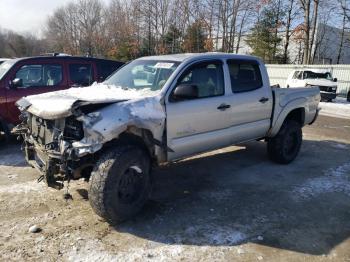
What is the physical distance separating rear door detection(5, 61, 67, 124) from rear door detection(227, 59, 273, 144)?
4093 millimetres

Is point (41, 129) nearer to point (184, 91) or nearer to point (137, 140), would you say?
point (137, 140)

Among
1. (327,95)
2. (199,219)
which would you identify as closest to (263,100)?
(199,219)

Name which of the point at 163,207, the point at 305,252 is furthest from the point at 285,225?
the point at 163,207

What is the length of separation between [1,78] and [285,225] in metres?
5.94

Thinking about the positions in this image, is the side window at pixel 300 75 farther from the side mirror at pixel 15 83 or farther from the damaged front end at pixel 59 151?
the damaged front end at pixel 59 151

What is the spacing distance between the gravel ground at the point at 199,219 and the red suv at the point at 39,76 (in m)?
1.19

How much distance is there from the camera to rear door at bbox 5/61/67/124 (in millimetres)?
7199

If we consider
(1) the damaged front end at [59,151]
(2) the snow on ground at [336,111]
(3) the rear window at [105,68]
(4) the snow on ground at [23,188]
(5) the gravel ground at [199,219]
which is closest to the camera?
(5) the gravel ground at [199,219]

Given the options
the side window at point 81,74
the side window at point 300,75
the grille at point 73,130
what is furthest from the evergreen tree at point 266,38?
the grille at point 73,130

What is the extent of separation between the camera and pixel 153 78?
4922 mm

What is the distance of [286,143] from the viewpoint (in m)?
6.68

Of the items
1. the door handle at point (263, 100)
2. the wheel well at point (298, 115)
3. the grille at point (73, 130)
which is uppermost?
the door handle at point (263, 100)

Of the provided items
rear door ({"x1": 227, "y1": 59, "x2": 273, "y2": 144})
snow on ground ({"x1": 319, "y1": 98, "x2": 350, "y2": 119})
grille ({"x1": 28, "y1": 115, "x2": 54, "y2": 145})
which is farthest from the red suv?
snow on ground ({"x1": 319, "y1": 98, "x2": 350, "y2": 119})

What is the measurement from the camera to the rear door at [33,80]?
7199 millimetres
